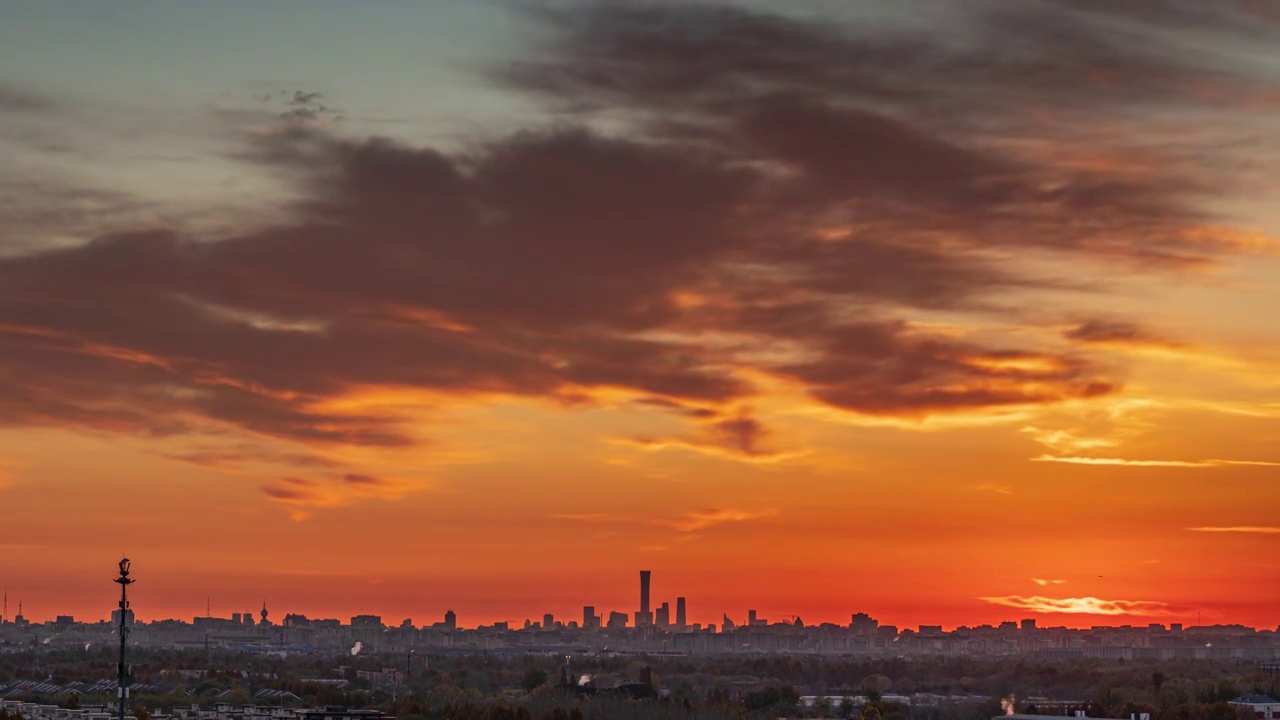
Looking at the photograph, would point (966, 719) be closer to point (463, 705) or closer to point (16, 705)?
point (463, 705)

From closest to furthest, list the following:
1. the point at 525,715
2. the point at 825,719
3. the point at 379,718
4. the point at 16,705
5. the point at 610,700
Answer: the point at 379,718 < the point at 525,715 < the point at 16,705 < the point at 610,700 < the point at 825,719

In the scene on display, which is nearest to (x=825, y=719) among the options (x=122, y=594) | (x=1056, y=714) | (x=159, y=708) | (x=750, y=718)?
(x=750, y=718)

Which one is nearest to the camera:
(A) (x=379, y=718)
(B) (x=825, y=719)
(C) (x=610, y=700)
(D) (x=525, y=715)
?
(A) (x=379, y=718)

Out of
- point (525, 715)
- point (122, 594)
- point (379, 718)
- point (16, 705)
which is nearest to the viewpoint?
point (122, 594)

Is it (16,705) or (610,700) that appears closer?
(16,705)

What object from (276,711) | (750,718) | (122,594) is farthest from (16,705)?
(122,594)

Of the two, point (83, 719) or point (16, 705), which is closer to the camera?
point (83, 719)

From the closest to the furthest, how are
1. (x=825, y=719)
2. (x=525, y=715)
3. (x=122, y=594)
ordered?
(x=122, y=594) → (x=525, y=715) → (x=825, y=719)

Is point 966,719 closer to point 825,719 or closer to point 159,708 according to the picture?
point 825,719

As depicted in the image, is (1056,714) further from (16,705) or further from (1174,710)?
(16,705)
